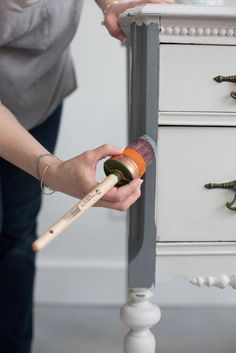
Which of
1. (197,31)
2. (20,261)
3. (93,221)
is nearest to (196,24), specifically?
(197,31)

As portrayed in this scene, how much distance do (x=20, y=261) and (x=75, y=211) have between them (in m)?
0.63

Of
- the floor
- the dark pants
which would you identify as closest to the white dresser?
the dark pants

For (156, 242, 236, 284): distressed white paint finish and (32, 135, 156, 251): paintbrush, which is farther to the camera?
(156, 242, 236, 284): distressed white paint finish

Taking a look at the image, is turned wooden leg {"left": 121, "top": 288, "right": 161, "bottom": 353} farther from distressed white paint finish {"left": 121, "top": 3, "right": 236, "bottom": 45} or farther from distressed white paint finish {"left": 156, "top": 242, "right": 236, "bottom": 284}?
distressed white paint finish {"left": 121, "top": 3, "right": 236, "bottom": 45}

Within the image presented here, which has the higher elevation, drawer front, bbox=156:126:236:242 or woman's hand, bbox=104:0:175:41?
woman's hand, bbox=104:0:175:41

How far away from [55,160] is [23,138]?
6 cm

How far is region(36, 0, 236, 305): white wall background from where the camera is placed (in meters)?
1.48

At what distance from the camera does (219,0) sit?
933mm

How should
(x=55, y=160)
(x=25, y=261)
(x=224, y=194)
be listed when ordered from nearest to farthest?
(x=55, y=160), (x=224, y=194), (x=25, y=261)

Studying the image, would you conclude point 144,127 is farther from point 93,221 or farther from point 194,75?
point 93,221

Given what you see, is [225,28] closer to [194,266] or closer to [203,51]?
[203,51]

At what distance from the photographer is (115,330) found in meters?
1.44

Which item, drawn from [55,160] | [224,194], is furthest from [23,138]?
[224,194]

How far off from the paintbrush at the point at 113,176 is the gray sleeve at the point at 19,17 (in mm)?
319
